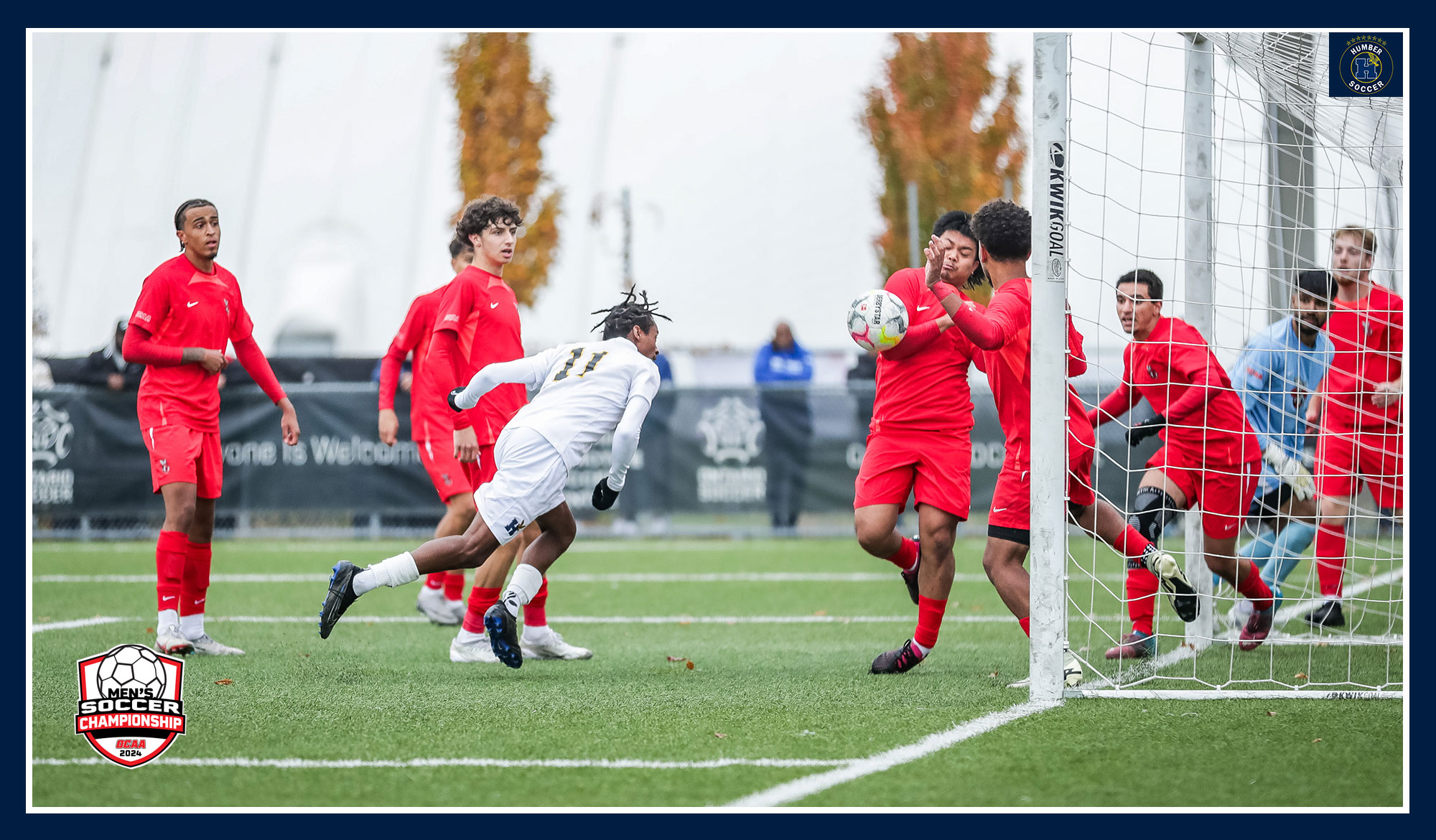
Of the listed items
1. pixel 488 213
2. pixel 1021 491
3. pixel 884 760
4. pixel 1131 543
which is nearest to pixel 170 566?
pixel 488 213

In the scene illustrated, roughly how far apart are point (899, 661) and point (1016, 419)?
3.99 ft

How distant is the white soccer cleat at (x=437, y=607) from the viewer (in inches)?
298

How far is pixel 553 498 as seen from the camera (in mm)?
5582

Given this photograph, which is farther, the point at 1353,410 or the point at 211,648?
the point at 1353,410

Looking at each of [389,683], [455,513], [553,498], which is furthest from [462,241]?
[389,683]

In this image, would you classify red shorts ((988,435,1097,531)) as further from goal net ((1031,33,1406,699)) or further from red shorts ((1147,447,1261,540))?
red shorts ((1147,447,1261,540))

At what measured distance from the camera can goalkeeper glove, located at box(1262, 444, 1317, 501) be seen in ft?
23.1

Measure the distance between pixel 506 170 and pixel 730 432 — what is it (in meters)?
10.5

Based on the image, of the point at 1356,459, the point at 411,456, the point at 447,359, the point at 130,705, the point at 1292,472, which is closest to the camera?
the point at 130,705

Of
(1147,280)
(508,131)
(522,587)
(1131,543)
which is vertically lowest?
(522,587)

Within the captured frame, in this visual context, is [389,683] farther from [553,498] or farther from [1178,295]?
[1178,295]

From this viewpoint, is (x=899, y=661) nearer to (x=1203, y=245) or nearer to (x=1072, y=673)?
(x=1072, y=673)

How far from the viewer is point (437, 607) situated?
299 inches

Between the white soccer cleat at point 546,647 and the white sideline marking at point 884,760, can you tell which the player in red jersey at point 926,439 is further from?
the white soccer cleat at point 546,647
